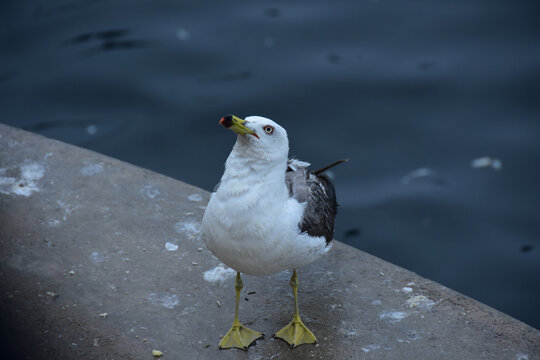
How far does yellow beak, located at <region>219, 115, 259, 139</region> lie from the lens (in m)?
3.22

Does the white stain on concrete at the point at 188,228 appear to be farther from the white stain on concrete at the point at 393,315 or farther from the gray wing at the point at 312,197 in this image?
the white stain on concrete at the point at 393,315

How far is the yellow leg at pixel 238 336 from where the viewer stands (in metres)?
3.67

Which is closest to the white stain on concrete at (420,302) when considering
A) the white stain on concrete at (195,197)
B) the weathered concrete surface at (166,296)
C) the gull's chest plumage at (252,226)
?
the weathered concrete surface at (166,296)

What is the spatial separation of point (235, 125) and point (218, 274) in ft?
4.11

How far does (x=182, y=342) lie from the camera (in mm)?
3693

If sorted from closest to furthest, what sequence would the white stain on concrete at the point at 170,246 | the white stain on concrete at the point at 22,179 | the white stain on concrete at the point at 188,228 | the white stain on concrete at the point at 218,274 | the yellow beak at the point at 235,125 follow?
the yellow beak at the point at 235,125 < the white stain on concrete at the point at 218,274 < the white stain on concrete at the point at 170,246 < the white stain on concrete at the point at 188,228 < the white stain on concrete at the point at 22,179

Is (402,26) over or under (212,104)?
over

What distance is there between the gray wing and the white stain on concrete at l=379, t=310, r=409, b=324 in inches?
21.3

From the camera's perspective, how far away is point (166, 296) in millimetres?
3980

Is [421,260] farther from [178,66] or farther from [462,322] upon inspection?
[178,66]

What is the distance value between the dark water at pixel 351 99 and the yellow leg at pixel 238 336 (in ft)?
9.81

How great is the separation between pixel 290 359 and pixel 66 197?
2.01 metres

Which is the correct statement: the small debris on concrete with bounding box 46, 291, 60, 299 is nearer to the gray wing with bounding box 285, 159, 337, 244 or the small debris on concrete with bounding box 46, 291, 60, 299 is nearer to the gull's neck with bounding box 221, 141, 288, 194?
the gull's neck with bounding box 221, 141, 288, 194

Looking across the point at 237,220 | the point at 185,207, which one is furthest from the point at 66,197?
the point at 237,220
